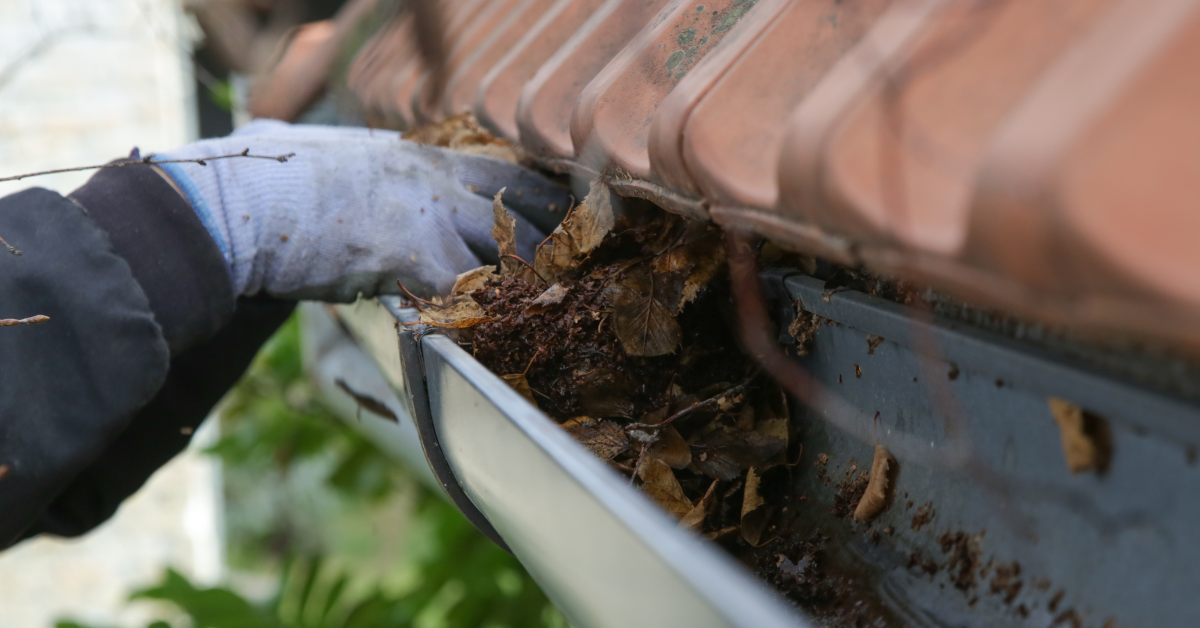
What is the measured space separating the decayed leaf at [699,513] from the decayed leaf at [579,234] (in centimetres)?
37

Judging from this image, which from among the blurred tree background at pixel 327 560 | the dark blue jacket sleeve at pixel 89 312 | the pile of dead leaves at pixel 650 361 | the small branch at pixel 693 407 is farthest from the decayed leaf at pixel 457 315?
the blurred tree background at pixel 327 560

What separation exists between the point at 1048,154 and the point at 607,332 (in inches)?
28.7

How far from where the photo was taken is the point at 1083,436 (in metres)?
0.56

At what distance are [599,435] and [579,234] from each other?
29cm

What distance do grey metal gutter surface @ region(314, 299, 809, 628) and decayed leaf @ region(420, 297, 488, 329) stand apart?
49 millimetres

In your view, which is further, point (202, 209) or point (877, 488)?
point (202, 209)

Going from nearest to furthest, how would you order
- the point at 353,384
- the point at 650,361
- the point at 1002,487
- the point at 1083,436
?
1. the point at 1083,436
2. the point at 1002,487
3. the point at 650,361
4. the point at 353,384

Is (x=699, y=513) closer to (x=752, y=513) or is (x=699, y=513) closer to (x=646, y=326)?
(x=752, y=513)

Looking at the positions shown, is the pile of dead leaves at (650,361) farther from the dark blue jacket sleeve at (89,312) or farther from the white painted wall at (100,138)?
the white painted wall at (100,138)

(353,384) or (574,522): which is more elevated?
(574,522)

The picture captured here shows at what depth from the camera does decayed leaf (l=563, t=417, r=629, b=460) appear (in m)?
0.99

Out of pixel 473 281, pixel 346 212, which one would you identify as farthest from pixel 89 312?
Result: pixel 473 281

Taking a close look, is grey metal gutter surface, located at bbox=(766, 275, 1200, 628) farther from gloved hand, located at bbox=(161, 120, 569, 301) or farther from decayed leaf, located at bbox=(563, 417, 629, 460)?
gloved hand, located at bbox=(161, 120, 569, 301)

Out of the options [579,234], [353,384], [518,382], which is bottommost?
[353,384]
